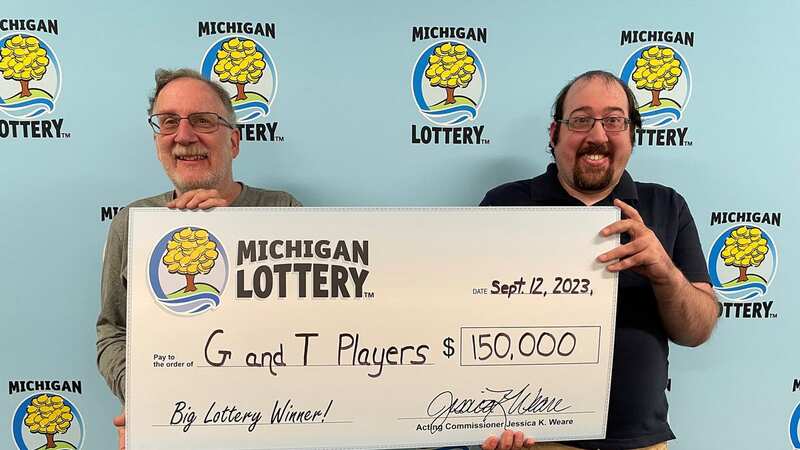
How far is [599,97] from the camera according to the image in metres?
1.23

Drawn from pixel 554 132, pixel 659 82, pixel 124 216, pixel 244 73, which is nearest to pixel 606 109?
pixel 554 132

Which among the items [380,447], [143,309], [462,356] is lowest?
[380,447]

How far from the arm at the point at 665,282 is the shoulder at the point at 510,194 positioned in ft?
0.85

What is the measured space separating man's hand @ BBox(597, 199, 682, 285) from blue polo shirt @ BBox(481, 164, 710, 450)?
0.11m

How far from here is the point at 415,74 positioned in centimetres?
151

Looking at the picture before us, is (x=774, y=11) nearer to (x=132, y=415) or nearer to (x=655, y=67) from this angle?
(x=655, y=67)

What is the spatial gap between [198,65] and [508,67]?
95 cm

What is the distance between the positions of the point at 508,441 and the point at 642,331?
439 mm

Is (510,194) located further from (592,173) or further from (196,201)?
(196,201)

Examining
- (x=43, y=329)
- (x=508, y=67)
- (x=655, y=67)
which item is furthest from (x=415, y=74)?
(x=43, y=329)

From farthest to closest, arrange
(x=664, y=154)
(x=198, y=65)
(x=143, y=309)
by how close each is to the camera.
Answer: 1. (x=664, y=154)
2. (x=198, y=65)
3. (x=143, y=309)

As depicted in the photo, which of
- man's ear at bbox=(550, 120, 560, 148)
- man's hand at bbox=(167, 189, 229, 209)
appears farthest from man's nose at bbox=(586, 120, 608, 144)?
man's hand at bbox=(167, 189, 229, 209)

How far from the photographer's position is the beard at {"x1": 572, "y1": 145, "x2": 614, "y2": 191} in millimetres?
1235

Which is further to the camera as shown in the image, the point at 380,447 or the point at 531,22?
the point at 531,22
